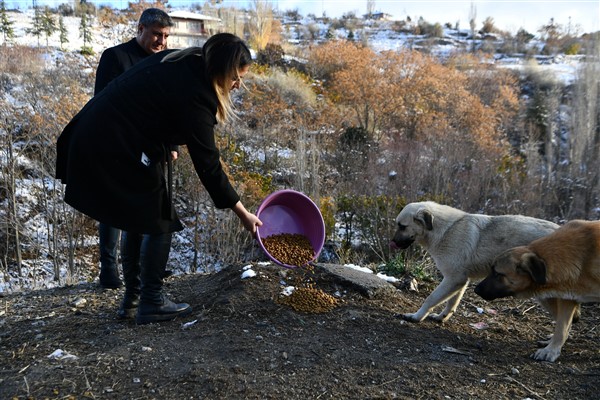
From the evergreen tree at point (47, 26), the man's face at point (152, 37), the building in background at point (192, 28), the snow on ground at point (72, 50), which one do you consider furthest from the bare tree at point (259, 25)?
the man's face at point (152, 37)

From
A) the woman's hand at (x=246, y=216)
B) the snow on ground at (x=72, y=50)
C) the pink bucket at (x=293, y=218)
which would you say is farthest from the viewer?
the snow on ground at (x=72, y=50)

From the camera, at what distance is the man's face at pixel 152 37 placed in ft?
15.4

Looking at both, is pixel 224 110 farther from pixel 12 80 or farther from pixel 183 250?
pixel 12 80

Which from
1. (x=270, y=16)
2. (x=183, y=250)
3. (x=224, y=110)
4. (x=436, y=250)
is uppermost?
(x=270, y=16)

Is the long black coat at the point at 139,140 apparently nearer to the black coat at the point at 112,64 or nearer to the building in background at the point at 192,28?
the black coat at the point at 112,64

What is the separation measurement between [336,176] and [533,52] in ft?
127

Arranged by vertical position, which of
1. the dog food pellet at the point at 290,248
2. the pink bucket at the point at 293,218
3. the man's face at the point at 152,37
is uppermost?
the man's face at the point at 152,37

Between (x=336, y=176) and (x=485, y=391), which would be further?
(x=336, y=176)

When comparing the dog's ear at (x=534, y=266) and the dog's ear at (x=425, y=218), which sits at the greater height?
the dog's ear at (x=425, y=218)

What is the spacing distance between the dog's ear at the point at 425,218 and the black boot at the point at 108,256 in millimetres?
2824

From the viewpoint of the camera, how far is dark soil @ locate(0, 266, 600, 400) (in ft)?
9.96

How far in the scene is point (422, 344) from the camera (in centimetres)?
389

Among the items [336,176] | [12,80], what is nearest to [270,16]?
[12,80]

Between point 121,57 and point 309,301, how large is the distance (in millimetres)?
2737
